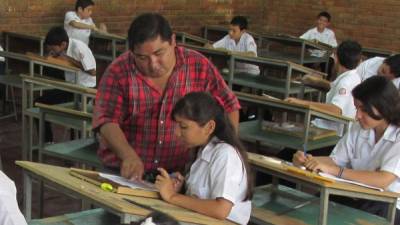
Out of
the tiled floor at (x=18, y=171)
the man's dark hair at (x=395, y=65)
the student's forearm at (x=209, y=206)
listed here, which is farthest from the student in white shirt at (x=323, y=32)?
the student's forearm at (x=209, y=206)

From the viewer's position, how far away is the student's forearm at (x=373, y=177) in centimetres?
297

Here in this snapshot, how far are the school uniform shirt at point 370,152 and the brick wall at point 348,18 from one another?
6151mm

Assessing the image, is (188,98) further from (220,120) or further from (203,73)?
(203,73)

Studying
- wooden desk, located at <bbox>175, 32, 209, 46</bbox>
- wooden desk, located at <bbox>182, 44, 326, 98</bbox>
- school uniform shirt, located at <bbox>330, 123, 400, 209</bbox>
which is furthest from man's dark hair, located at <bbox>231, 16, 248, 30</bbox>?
school uniform shirt, located at <bbox>330, 123, 400, 209</bbox>

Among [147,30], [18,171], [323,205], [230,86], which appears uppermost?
[147,30]

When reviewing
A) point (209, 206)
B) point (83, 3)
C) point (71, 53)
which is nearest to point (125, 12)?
point (83, 3)

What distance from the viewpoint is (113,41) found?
7.73 metres

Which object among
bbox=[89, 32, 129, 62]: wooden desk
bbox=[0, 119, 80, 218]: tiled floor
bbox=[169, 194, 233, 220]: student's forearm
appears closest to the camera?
bbox=[169, 194, 233, 220]: student's forearm

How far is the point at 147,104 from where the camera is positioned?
280cm

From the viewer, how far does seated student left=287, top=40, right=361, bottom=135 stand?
4473 millimetres

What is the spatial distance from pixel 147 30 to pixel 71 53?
13.1 feet

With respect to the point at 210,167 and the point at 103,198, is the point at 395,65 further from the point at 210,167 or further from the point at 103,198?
the point at 103,198

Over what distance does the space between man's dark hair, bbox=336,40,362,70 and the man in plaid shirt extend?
215 centimetres

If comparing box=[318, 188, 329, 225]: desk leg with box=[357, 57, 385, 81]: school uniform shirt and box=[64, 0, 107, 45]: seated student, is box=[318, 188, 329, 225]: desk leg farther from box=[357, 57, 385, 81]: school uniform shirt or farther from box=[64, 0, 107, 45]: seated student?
box=[64, 0, 107, 45]: seated student
